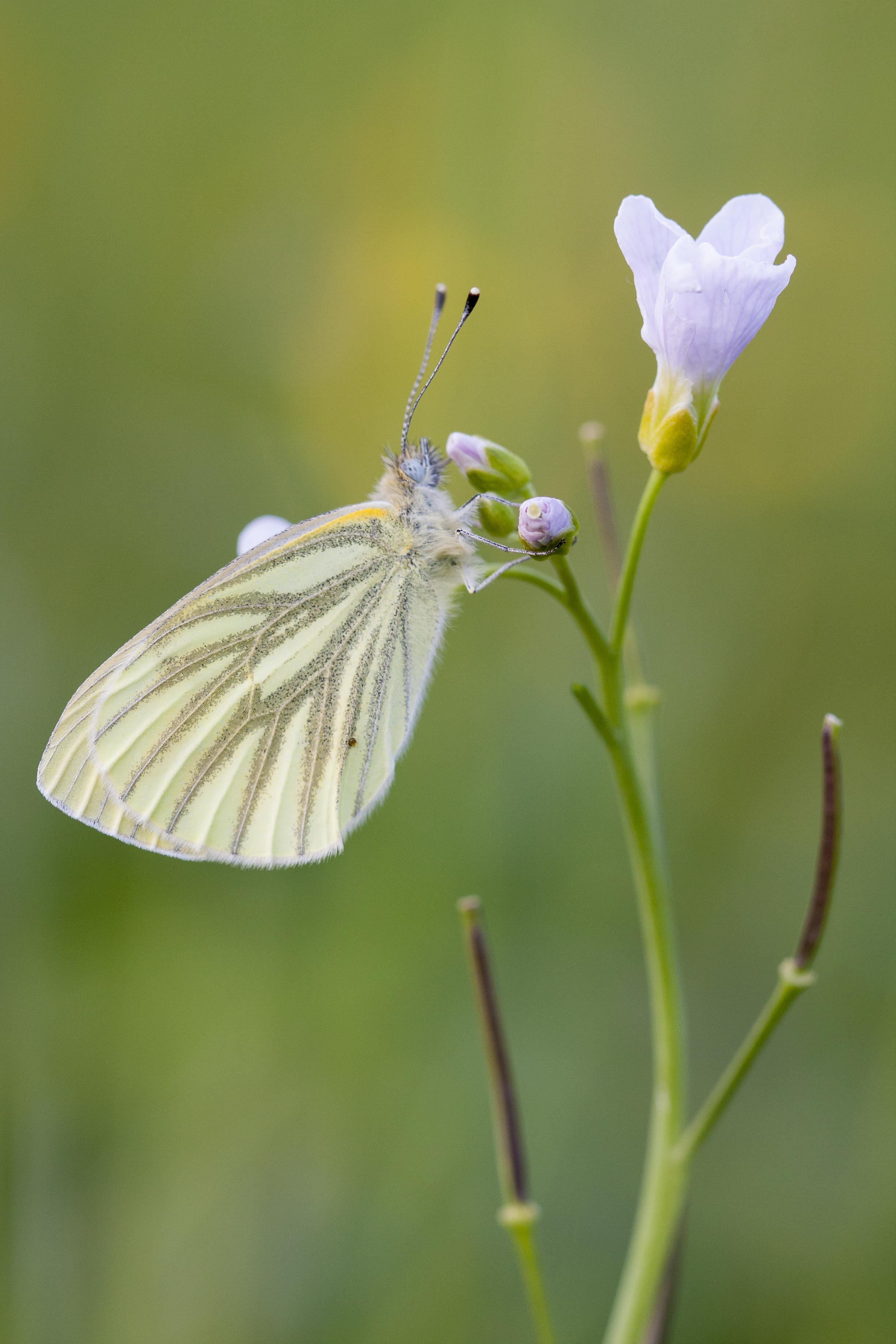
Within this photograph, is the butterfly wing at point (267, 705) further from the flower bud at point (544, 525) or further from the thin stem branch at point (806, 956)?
the thin stem branch at point (806, 956)

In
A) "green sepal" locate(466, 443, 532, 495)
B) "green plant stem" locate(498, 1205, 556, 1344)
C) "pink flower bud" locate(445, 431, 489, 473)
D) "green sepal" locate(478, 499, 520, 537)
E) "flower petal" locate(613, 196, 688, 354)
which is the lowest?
"green plant stem" locate(498, 1205, 556, 1344)

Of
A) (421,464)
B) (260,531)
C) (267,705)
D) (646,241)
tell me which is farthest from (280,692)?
(646,241)

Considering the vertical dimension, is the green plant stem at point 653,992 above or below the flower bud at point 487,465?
below

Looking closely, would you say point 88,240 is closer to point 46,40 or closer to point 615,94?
point 46,40

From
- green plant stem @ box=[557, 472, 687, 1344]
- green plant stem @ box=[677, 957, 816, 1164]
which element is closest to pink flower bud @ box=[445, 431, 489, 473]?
green plant stem @ box=[557, 472, 687, 1344]

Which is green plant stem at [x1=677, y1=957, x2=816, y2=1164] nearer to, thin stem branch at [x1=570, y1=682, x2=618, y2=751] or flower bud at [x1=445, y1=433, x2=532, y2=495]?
thin stem branch at [x1=570, y1=682, x2=618, y2=751]

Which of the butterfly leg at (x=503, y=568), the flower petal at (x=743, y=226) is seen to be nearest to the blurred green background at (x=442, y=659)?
the butterfly leg at (x=503, y=568)

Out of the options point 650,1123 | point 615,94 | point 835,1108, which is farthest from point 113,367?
point 835,1108
